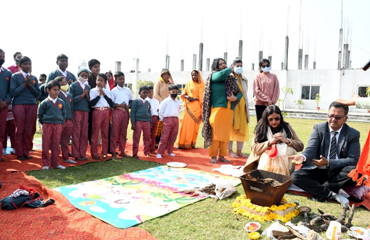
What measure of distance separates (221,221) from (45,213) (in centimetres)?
175

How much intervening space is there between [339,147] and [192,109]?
3604 millimetres

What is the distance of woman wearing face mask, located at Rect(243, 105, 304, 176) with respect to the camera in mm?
4074

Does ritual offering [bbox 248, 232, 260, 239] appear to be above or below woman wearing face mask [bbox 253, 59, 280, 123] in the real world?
below

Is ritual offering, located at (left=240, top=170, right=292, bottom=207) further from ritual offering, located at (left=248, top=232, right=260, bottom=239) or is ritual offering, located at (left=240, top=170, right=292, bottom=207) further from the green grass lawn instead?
ritual offering, located at (left=248, top=232, right=260, bottom=239)

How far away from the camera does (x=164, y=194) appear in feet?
12.5

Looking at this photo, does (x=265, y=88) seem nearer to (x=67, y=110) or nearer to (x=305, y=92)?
(x=67, y=110)

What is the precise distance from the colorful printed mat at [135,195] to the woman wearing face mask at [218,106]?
3.26ft

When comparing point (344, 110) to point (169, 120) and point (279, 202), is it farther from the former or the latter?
point (169, 120)

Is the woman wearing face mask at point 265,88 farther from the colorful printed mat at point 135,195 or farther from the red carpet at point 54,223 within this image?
the red carpet at point 54,223

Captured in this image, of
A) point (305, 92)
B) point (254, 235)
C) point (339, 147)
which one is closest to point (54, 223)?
point (254, 235)

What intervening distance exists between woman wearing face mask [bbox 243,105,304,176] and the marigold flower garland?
0.84 m

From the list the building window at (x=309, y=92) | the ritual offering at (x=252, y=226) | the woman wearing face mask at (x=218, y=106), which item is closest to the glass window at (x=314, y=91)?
the building window at (x=309, y=92)

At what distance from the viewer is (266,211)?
3111mm

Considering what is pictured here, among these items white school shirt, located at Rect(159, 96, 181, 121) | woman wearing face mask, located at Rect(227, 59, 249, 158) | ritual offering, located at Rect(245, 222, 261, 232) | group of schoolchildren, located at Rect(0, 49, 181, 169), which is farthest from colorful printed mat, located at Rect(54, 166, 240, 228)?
woman wearing face mask, located at Rect(227, 59, 249, 158)
